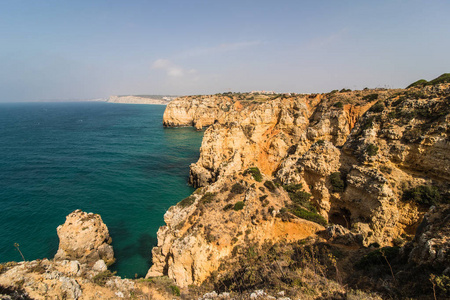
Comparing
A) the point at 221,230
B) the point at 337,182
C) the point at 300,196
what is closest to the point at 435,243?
the point at 221,230

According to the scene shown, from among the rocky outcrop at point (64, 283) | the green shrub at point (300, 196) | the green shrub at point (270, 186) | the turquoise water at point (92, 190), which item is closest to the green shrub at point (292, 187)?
the green shrub at point (300, 196)

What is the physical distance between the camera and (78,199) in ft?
99.6

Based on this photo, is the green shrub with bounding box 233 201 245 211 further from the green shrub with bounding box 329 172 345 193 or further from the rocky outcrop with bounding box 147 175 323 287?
the green shrub with bounding box 329 172 345 193

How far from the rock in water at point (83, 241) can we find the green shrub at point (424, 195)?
2903 centimetres

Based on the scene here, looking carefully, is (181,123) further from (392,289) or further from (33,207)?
(392,289)

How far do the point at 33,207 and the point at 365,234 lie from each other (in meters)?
41.5

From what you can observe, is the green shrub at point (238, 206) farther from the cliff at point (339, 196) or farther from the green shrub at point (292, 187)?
the green shrub at point (292, 187)

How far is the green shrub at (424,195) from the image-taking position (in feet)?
46.6

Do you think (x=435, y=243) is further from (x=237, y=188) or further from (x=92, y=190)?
(x=92, y=190)

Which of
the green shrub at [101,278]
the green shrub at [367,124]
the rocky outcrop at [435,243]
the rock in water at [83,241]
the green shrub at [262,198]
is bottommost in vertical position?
the rock in water at [83,241]

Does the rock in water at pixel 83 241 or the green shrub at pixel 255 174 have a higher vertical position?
the green shrub at pixel 255 174

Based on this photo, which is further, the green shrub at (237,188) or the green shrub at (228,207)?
the green shrub at (237,188)

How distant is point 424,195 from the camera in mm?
14625

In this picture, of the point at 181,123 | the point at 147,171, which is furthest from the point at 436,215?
the point at 181,123
